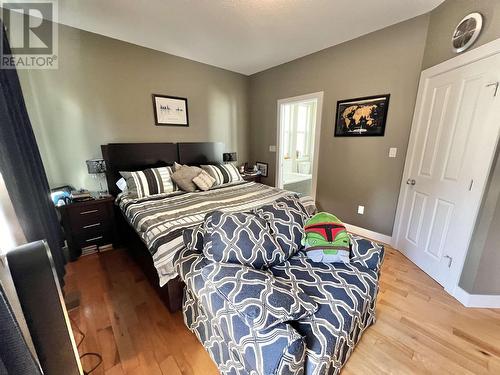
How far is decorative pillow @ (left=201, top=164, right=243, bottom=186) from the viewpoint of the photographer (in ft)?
9.83

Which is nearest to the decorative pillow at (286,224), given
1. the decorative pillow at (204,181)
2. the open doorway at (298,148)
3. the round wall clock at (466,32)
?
the decorative pillow at (204,181)

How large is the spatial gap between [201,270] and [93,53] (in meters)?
2.84

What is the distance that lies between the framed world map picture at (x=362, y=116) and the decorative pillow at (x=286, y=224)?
1.71 m

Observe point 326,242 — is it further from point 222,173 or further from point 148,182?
point 148,182

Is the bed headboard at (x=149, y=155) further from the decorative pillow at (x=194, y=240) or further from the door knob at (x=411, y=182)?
the door knob at (x=411, y=182)

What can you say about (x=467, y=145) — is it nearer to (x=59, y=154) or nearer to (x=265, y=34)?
(x=265, y=34)

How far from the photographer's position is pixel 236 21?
217 centimetres

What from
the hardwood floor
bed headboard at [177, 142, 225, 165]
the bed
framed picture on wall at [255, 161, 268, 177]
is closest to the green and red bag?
the hardwood floor

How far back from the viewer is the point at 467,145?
1.73 m

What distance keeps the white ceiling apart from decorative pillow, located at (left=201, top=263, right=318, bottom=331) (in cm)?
229

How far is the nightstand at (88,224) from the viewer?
2193 millimetres

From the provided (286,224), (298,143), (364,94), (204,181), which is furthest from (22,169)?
(298,143)

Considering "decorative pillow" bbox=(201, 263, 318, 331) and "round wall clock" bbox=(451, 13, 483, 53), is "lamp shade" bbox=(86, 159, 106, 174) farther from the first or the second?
"round wall clock" bbox=(451, 13, 483, 53)

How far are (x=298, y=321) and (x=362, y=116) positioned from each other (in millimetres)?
2565
